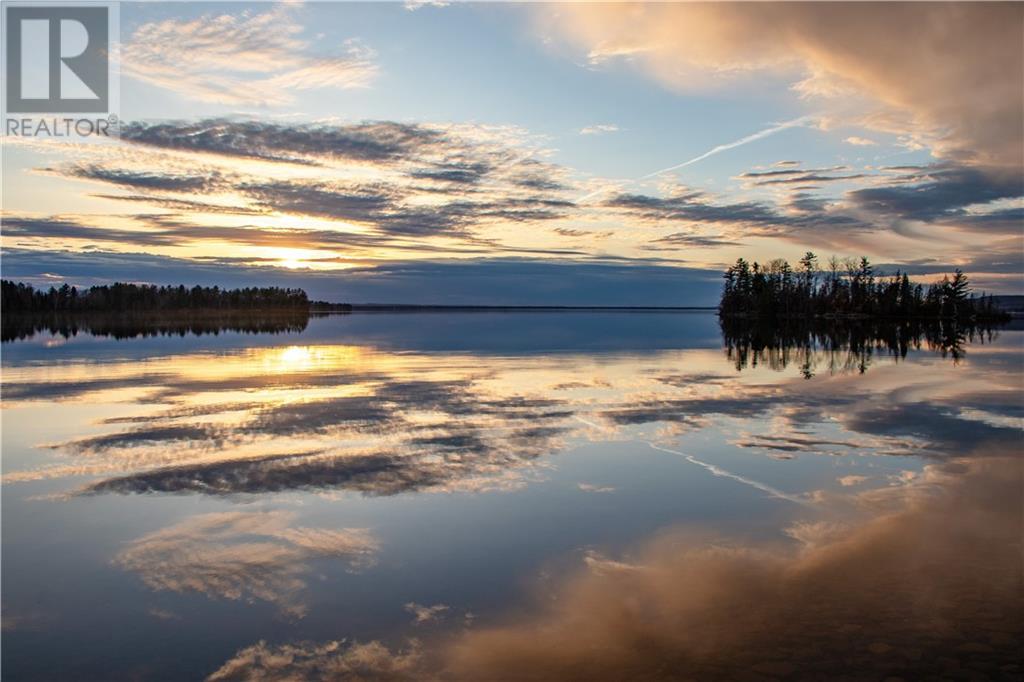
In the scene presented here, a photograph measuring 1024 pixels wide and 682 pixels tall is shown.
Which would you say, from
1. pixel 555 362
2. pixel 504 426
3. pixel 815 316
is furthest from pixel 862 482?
pixel 815 316

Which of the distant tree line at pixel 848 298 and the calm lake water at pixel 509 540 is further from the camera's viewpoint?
the distant tree line at pixel 848 298

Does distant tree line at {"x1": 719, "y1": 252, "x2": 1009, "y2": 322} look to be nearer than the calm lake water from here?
No

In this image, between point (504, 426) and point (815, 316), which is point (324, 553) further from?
point (815, 316)

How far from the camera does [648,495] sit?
12375mm

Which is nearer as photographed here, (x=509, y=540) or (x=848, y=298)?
(x=509, y=540)

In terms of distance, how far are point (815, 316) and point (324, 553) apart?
6956 inches

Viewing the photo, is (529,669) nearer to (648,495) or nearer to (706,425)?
(648,495)

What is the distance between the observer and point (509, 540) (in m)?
10.1

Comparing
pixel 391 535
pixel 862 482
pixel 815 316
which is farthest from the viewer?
pixel 815 316

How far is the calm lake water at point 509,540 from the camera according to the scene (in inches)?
275

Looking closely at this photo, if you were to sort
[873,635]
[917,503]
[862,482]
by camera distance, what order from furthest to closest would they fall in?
[862,482], [917,503], [873,635]

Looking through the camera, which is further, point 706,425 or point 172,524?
point 706,425

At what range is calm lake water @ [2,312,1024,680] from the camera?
6992 mm

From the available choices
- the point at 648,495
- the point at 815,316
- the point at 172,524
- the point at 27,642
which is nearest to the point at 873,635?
the point at 648,495
